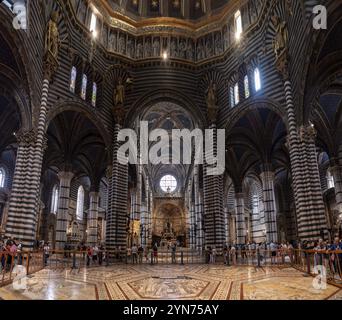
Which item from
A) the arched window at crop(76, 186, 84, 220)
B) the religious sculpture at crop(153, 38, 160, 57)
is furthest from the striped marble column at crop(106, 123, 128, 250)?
the arched window at crop(76, 186, 84, 220)

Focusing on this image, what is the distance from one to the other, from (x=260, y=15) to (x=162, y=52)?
32.9 ft

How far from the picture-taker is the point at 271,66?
21359mm

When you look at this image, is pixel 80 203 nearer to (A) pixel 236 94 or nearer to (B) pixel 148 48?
(B) pixel 148 48

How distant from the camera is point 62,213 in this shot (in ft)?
85.9

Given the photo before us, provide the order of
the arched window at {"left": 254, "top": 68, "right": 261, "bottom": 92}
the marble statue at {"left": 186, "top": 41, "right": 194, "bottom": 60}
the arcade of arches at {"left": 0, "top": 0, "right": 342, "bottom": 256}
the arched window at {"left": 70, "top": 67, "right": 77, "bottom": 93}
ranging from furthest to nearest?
the marble statue at {"left": 186, "top": 41, "right": 194, "bottom": 60}, the arched window at {"left": 254, "top": 68, "right": 261, "bottom": 92}, the arched window at {"left": 70, "top": 67, "right": 77, "bottom": 93}, the arcade of arches at {"left": 0, "top": 0, "right": 342, "bottom": 256}

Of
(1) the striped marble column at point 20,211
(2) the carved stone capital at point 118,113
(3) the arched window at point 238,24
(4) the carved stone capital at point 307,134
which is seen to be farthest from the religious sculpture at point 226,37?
(1) the striped marble column at point 20,211

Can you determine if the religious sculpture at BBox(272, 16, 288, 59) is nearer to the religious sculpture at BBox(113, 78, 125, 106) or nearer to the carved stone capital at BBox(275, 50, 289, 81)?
the carved stone capital at BBox(275, 50, 289, 81)

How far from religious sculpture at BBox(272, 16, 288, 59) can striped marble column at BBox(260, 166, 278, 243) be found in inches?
445

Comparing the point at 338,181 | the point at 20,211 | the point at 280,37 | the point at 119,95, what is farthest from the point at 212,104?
the point at 20,211

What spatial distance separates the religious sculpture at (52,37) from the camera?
18828 millimetres

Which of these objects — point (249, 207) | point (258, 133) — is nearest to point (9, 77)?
point (258, 133)

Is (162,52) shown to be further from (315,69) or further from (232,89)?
(315,69)

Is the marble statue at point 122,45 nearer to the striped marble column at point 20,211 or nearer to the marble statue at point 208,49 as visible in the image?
the marble statue at point 208,49

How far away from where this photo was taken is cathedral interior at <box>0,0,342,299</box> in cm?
1644
